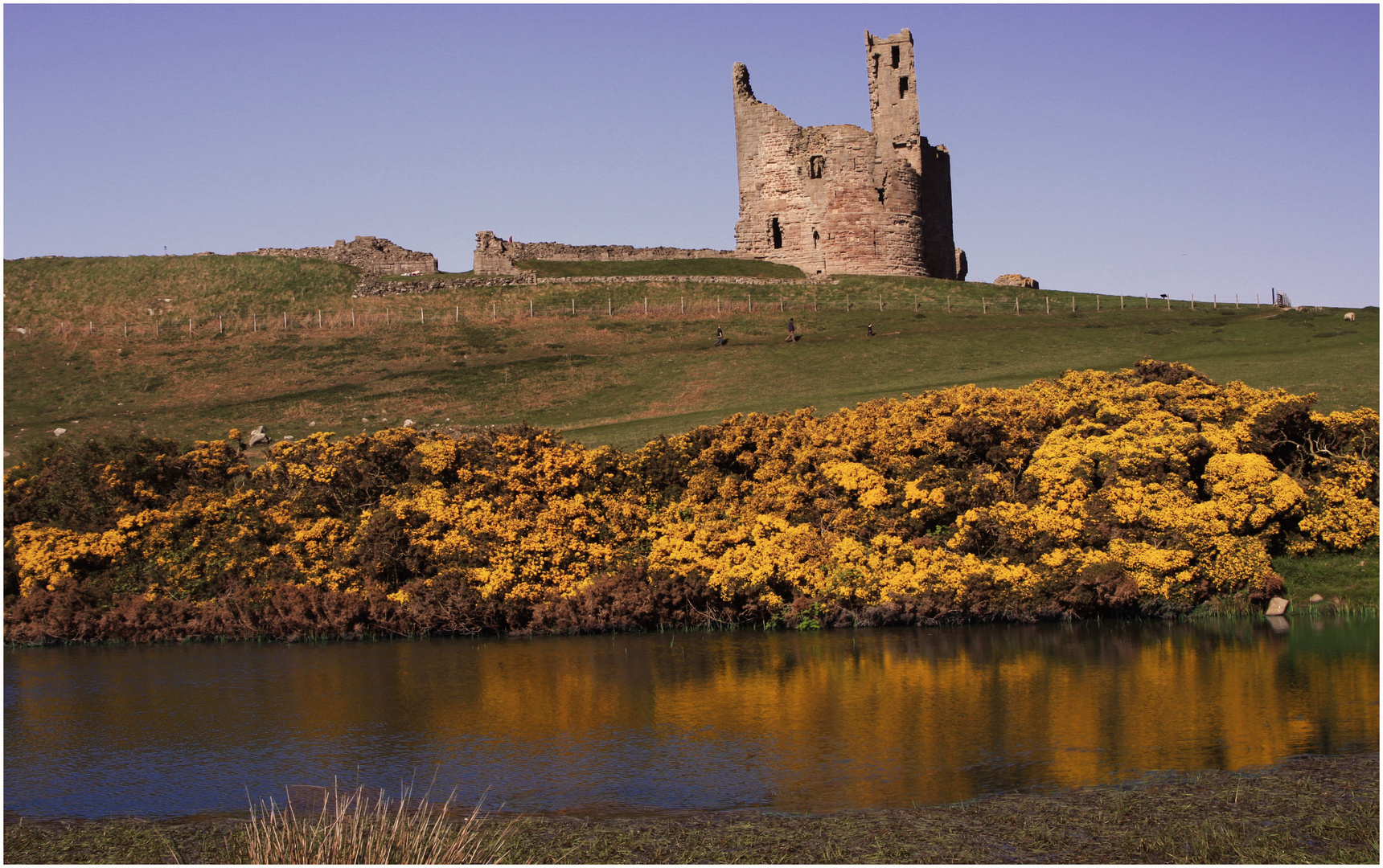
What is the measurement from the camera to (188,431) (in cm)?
3597

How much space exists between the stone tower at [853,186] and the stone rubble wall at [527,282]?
768 centimetres

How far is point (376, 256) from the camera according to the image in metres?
72.2

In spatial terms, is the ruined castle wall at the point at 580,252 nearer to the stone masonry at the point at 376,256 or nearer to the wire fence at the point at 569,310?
the stone masonry at the point at 376,256

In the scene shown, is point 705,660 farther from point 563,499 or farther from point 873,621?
point 563,499

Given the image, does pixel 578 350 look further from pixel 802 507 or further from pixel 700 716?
pixel 700 716

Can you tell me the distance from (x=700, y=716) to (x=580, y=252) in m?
63.5

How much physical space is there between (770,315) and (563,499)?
31970 mm

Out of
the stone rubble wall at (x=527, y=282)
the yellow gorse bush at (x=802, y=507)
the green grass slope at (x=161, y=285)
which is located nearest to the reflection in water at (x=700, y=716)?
the yellow gorse bush at (x=802, y=507)

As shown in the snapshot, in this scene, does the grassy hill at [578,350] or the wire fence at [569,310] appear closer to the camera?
the grassy hill at [578,350]

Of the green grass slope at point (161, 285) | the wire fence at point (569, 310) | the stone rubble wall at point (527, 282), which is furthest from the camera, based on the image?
the green grass slope at point (161, 285)

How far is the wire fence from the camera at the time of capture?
55.2m

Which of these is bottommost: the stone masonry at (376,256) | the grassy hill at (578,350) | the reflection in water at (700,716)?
the reflection in water at (700,716)

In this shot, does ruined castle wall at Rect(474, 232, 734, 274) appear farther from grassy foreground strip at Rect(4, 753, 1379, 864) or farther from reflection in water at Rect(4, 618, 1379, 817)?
grassy foreground strip at Rect(4, 753, 1379, 864)

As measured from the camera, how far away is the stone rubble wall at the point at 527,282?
6412 cm
